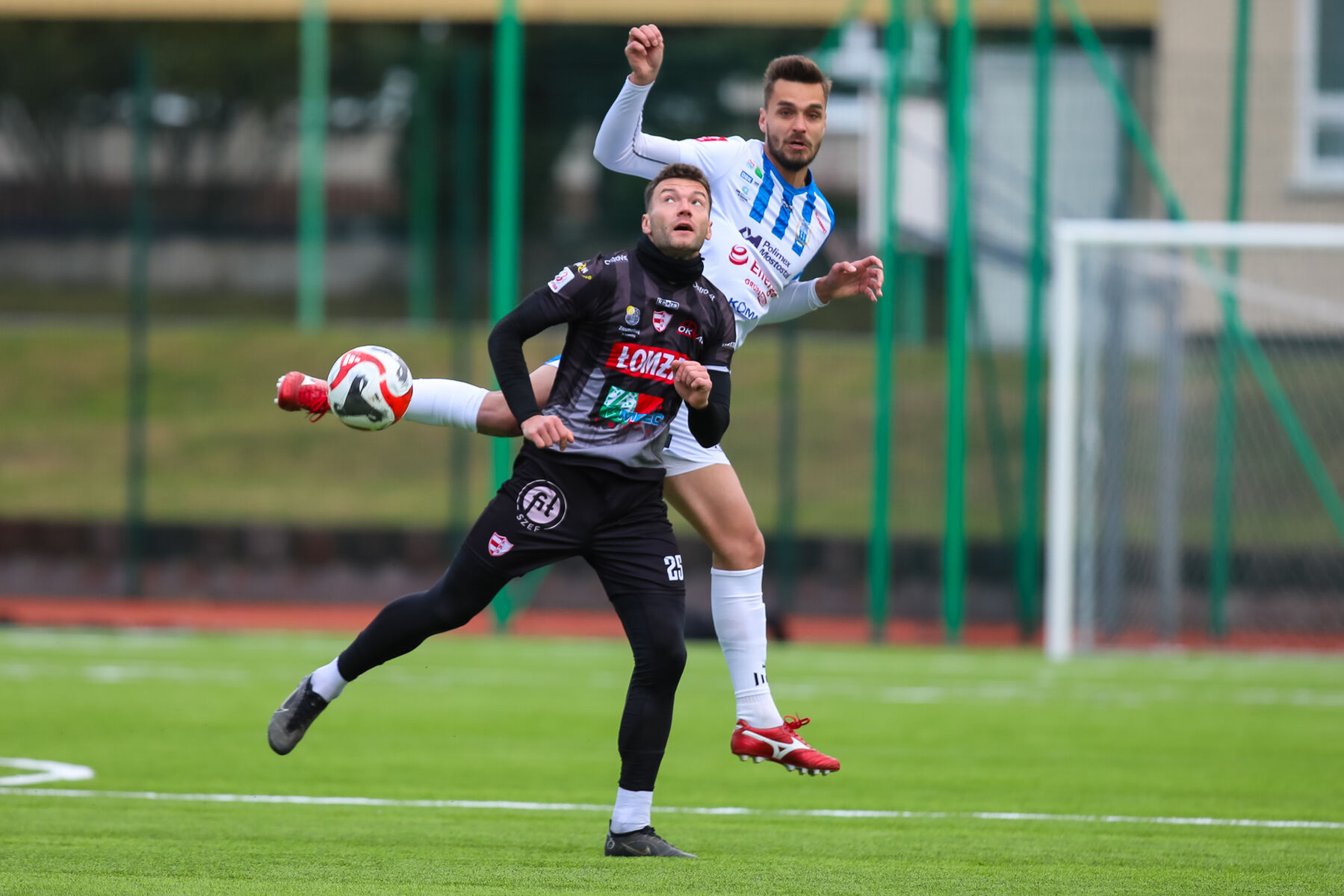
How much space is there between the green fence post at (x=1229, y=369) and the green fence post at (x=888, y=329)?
109 inches

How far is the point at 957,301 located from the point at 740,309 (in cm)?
835

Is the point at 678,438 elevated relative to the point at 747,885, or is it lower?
elevated

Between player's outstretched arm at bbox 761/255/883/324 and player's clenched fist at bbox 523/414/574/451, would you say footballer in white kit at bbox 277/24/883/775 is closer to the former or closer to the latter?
player's outstretched arm at bbox 761/255/883/324

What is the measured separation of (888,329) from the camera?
571 inches

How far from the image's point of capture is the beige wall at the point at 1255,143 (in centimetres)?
1463

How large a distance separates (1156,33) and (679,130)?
14.9 feet

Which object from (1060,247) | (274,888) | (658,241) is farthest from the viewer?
(1060,247)

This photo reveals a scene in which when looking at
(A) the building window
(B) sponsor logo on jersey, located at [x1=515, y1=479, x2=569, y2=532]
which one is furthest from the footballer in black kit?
(A) the building window

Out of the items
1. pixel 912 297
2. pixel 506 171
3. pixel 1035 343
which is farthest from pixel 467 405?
pixel 1035 343

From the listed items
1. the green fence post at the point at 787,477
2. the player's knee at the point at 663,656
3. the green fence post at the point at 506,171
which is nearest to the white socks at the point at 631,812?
the player's knee at the point at 663,656

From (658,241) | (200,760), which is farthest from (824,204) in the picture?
(200,760)

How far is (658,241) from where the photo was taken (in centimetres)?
557

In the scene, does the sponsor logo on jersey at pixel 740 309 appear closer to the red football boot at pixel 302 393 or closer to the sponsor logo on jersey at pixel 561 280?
the sponsor logo on jersey at pixel 561 280

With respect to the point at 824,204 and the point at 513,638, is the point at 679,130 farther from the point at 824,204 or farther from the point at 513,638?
the point at 824,204
